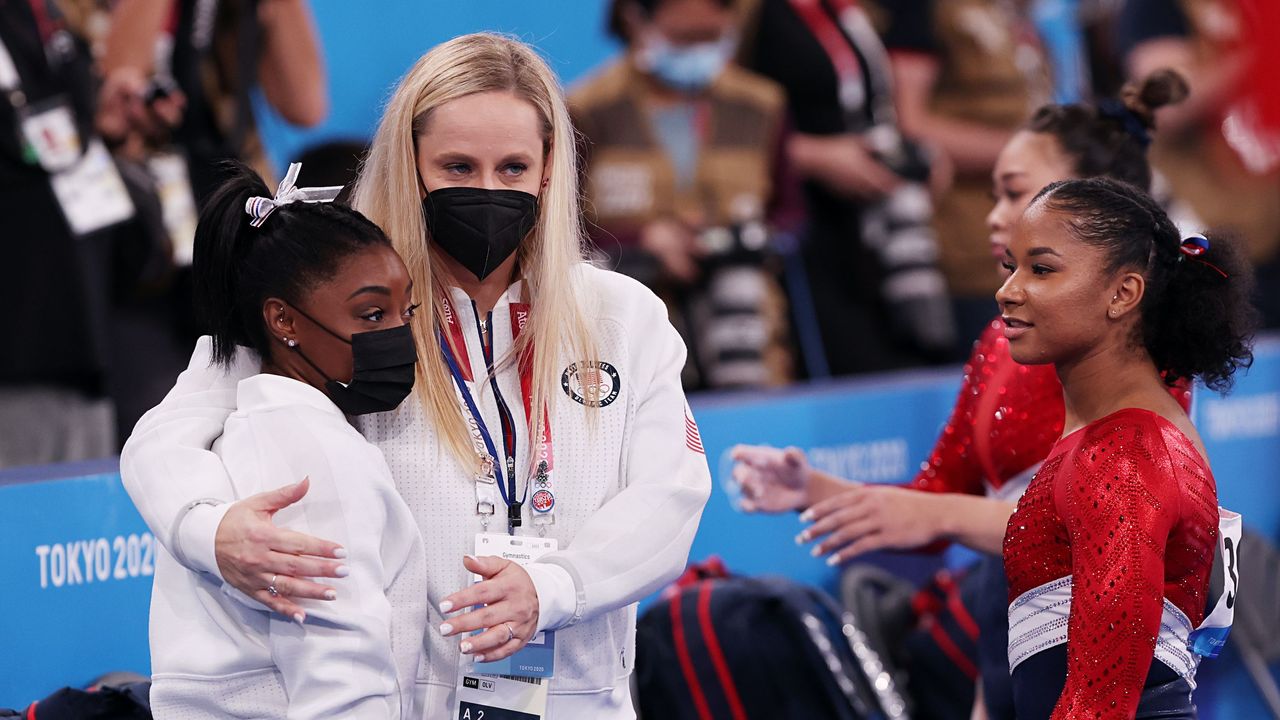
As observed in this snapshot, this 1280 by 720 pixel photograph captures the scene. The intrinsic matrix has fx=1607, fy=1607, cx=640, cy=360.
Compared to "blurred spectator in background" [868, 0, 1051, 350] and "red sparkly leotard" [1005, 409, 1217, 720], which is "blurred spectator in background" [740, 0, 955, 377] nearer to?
"blurred spectator in background" [868, 0, 1051, 350]

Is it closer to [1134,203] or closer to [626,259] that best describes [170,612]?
[1134,203]

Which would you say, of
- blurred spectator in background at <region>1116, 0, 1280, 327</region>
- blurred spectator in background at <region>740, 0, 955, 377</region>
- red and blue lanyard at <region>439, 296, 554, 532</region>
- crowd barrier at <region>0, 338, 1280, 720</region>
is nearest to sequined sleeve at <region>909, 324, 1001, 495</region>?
crowd barrier at <region>0, 338, 1280, 720</region>

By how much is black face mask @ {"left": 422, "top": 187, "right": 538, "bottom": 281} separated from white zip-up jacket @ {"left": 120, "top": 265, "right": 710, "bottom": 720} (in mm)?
112

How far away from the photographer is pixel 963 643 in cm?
455

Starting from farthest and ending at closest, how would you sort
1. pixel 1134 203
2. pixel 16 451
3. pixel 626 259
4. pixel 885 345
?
1. pixel 885 345
2. pixel 626 259
3. pixel 16 451
4. pixel 1134 203

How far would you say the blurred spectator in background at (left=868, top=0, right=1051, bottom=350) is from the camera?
22.2 feet

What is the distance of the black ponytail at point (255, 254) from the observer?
2.56 metres

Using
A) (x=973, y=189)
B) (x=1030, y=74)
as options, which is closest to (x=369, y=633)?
(x=973, y=189)

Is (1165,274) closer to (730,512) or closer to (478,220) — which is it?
(478,220)

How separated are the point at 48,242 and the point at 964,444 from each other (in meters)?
2.59

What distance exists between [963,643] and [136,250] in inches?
105

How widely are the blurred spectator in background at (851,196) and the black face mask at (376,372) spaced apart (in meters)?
4.01

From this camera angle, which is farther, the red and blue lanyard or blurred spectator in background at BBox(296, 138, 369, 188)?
blurred spectator in background at BBox(296, 138, 369, 188)

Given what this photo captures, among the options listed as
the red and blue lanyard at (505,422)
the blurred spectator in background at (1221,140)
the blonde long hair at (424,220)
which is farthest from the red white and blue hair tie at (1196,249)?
the blurred spectator in background at (1221,140)
